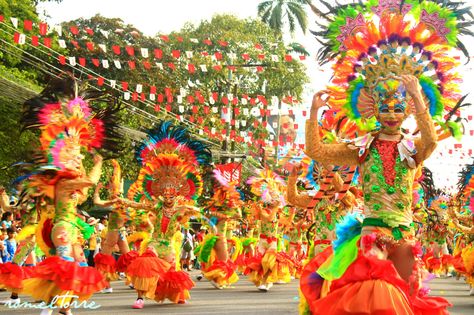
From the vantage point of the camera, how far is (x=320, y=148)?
22.6 ft

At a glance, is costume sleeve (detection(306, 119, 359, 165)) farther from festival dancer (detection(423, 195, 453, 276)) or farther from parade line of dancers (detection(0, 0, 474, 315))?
festival dancer (detection(423, 195, 453, 276))

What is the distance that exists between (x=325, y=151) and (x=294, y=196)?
101 inches

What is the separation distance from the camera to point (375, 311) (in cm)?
579

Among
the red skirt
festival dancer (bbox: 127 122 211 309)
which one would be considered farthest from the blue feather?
the red skirt

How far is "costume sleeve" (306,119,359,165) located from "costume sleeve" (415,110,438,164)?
0.56 m

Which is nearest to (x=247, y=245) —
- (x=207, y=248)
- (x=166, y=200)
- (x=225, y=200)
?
(x=225, y=200)

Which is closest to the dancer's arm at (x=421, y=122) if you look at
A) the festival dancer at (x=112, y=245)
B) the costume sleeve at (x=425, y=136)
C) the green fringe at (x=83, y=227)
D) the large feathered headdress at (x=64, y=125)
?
the costume sleeve at (x=425, y=136)

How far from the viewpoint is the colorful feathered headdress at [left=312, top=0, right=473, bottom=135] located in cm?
706

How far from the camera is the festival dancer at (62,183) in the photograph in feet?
31.4

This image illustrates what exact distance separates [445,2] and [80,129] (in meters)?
5.06

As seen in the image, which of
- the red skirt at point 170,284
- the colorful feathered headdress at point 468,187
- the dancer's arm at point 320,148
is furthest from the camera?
the colorful feathered headdress at point 468,187

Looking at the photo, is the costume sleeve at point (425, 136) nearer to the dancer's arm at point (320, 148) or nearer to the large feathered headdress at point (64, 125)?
the dancer's arm at point (320, 148)

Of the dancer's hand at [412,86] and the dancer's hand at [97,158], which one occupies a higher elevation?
the dancer's hand at [97,158]

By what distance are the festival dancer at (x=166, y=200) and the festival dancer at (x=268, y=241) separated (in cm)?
393
